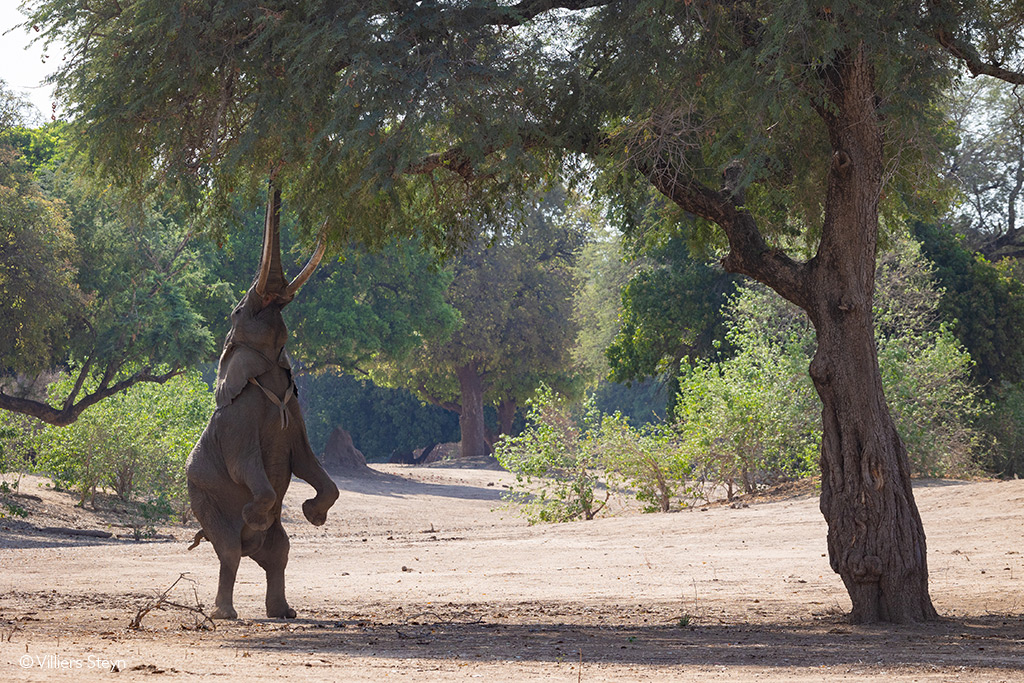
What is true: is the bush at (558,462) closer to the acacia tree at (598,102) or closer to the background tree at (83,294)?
the background tree at (83,294)

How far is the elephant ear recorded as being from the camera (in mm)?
8914

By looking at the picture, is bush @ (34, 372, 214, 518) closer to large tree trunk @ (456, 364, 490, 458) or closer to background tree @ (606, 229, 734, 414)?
background tree @ (606, 229, 734, 414)

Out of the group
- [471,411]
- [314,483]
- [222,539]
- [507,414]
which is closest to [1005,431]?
[314,483]

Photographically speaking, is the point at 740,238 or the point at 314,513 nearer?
the point at 314,513

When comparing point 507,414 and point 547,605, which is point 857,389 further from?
point 507,414

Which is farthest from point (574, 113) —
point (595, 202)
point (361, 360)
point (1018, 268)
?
point (361, 360)

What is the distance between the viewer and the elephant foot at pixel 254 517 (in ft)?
27.5

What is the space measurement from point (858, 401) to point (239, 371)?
195 inches

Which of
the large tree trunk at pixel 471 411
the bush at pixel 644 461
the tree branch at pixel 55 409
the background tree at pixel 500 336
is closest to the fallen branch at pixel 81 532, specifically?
the tree branch at pixel 55 409

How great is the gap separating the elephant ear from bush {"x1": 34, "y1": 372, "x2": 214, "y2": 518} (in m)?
14.8

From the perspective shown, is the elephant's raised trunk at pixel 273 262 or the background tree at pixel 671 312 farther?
the background tree at pixel 671 312

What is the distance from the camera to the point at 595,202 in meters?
11.5

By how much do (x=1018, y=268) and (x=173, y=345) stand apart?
26.1 metres

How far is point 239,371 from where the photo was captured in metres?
8.93
